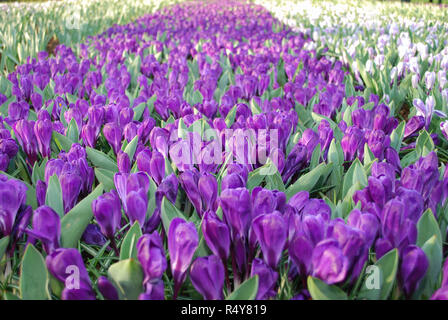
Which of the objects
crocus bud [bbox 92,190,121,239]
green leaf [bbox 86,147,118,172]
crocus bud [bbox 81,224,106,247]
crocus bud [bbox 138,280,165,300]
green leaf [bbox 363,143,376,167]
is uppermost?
crocus bud [bbox 92,190,121,239]

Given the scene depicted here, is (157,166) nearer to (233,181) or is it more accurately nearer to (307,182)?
(233,181)

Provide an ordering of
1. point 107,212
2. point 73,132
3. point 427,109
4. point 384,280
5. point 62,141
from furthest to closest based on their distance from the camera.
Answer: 1. point 427,109
2. point 73,132
3. point 62,141
4. point 107,212
5. point 384,280

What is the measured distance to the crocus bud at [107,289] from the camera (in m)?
0.94

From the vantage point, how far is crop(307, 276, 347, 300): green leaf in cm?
95

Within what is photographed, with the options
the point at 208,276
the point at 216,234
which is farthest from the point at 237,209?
the point at 208,276

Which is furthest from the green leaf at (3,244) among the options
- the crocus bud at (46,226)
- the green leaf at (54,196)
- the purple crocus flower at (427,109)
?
the purple crocus flower at (427,109)

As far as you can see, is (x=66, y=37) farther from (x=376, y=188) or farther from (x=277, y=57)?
(x=376, y=188)

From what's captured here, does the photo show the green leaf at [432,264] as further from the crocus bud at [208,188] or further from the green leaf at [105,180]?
the green leaf at [105,180]

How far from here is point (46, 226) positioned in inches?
42.6

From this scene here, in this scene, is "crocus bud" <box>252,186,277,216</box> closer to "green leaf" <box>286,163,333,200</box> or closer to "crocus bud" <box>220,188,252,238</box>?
"crocus bud" <box>220,188,252,238</box>

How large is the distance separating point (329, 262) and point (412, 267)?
0.70 ft

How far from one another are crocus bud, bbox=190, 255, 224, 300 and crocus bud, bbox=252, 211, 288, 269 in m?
0.13

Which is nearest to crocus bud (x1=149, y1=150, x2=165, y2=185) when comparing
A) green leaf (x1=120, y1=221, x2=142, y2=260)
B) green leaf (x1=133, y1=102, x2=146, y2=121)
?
green leaf (x1=120, y1=221, x2=142, y2=260)

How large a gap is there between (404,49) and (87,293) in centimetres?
402
